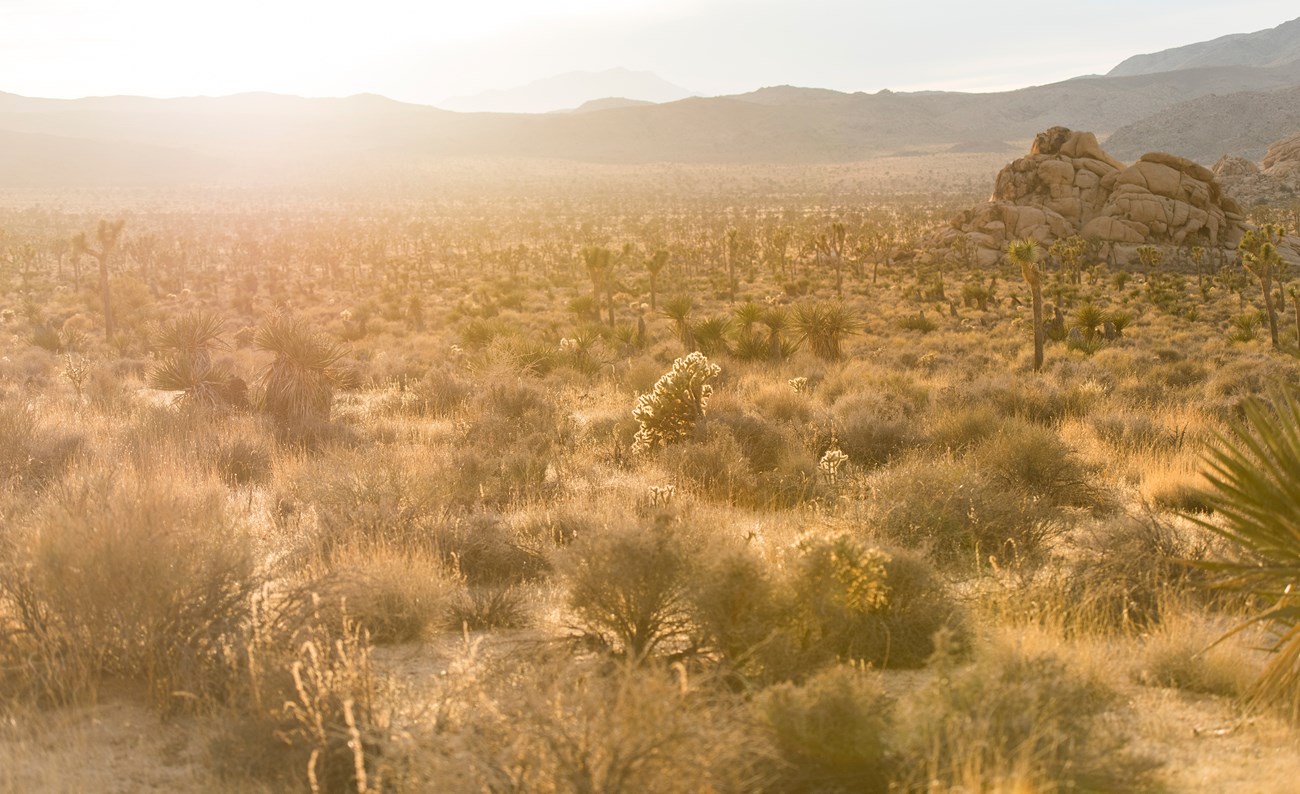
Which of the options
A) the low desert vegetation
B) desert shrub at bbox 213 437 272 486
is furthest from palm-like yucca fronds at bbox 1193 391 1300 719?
desert shrub at bbox 213 437 272 486

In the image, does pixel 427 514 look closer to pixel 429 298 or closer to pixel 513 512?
pixel 513 512

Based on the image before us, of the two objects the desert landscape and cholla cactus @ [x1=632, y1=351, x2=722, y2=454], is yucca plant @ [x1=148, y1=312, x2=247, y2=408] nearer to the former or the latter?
the desert landscape

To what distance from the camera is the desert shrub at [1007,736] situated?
3.57 m

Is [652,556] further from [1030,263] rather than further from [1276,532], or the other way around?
[1030,263]

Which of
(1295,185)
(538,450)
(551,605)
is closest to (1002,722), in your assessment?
(551,605)

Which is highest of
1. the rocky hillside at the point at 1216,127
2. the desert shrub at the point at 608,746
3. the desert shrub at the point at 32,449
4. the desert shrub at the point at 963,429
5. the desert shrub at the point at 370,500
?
the rocky hillside at the point at 1216,127

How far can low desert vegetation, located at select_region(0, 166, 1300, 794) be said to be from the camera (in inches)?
154

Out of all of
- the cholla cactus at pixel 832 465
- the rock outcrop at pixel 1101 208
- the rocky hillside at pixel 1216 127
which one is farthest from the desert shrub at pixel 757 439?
the rocky hillside at pixel 1216 127

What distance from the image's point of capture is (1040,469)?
9.14 m

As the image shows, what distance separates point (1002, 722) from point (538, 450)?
8145 millimetres

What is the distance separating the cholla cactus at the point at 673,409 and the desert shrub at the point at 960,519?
11.4 feet

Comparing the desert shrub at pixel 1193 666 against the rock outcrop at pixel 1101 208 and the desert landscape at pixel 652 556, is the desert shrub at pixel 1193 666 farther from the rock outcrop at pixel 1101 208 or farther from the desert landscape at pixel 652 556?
the rock outcrop at pixel 1101 208

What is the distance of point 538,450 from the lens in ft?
37.5

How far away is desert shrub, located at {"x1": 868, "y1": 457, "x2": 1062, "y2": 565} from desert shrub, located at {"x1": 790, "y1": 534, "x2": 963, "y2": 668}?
4.12ft
